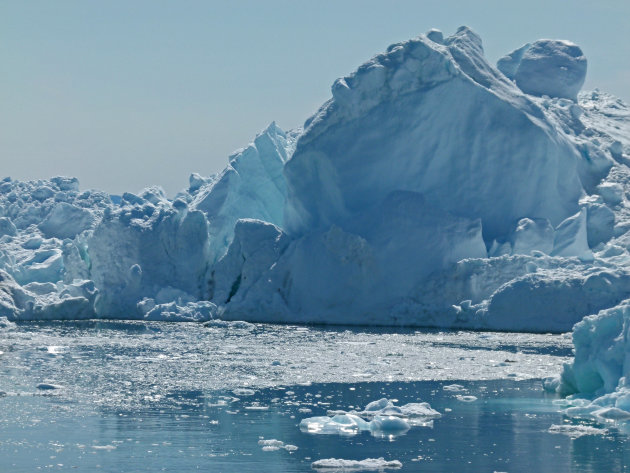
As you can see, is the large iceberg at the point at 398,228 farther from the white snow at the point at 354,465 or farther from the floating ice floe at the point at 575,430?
the white snow at the point at 354,465

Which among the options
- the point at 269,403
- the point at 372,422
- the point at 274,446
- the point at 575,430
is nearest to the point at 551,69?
the point at 269,403

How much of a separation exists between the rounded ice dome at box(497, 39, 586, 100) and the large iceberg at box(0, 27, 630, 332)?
373cm

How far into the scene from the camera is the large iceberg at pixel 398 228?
3253cm

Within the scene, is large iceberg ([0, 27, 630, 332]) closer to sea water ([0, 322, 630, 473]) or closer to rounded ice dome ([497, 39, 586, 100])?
rounded ice dome ([497, 39, 586, 100])

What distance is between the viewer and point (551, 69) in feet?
143

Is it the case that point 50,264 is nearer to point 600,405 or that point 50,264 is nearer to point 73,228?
point 73,228

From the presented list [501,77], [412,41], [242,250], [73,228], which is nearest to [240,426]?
[242,250]

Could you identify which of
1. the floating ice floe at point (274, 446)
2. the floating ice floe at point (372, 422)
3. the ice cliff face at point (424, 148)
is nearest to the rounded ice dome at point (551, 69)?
the ice cliff face at point (424, 148)

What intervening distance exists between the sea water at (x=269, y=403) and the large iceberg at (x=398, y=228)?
5367 millimetres

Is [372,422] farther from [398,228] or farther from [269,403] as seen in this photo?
[398,228]

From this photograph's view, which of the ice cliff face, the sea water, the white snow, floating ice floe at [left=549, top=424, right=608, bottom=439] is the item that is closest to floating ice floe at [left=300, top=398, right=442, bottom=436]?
the sea water

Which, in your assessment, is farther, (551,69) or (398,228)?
(551,69)

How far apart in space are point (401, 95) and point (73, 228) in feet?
65.4

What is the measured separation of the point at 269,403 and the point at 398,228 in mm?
19022
